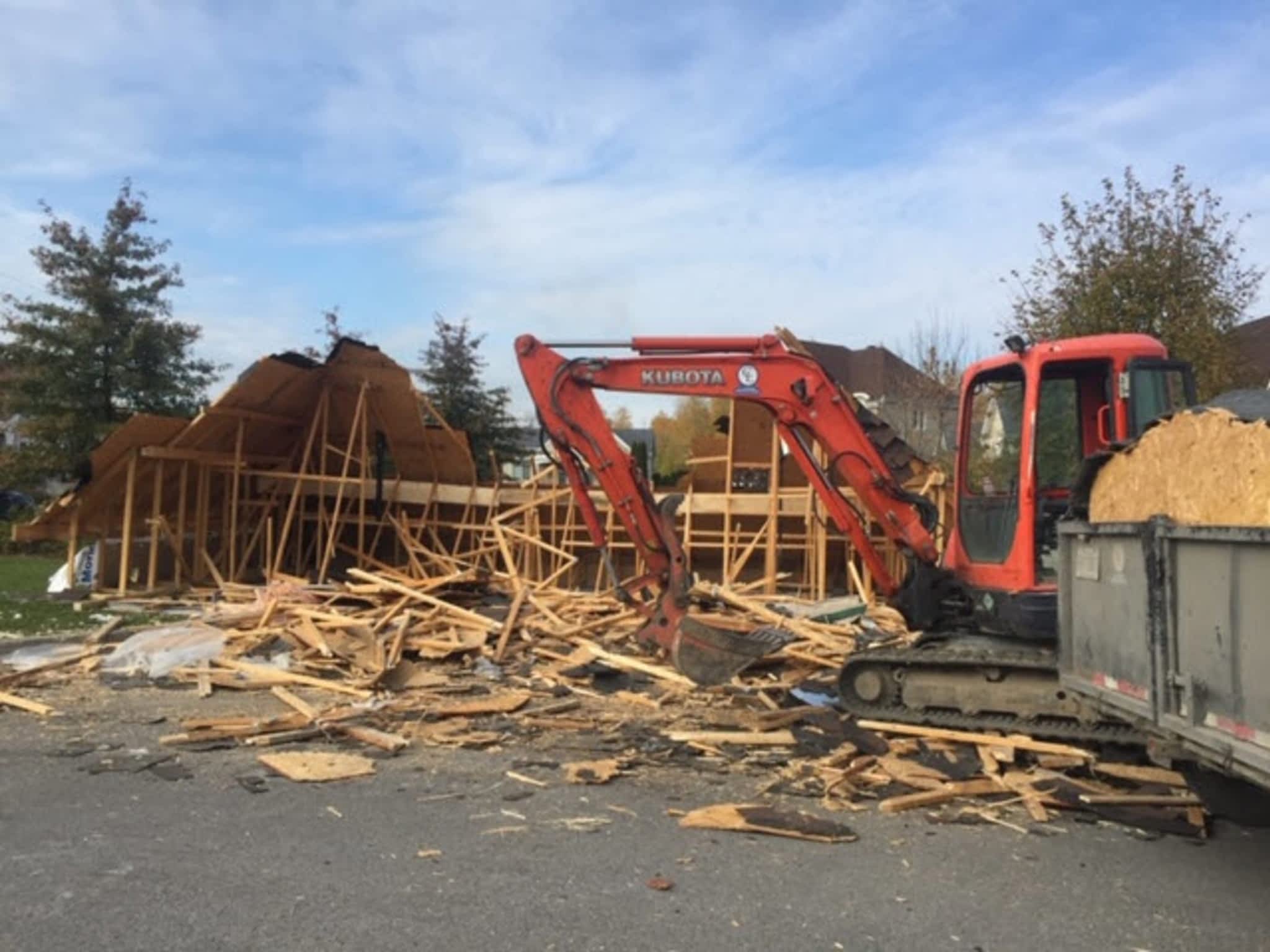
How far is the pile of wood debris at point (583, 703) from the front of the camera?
6703 mm

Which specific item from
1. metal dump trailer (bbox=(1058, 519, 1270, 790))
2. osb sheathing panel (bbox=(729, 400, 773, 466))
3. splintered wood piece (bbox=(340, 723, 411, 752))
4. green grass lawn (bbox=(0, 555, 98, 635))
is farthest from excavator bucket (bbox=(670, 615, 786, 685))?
green grass lawn (bbox=(0, 555, 98, 635))

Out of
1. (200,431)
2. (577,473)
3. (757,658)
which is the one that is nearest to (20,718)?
(577,473)

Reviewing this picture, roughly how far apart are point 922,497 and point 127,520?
13240mm

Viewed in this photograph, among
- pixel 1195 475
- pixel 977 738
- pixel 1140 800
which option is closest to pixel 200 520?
pixel 977 738

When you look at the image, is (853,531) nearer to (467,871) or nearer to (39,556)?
(467,871)

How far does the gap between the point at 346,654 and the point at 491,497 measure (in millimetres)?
8855

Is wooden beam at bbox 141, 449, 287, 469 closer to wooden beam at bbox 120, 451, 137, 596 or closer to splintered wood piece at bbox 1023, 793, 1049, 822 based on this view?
wooden beam at bbox 120, 451, 137, 596

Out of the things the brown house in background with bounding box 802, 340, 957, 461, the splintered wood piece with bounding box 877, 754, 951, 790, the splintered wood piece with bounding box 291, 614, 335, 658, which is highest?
the brown house in background with bounding box 802, 340, 957, 461

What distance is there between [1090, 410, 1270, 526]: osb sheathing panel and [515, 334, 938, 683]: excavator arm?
134 inches

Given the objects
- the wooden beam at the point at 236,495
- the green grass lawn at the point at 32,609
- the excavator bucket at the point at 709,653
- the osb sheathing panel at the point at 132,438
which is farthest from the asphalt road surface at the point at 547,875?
the wooden beam at the point at 236,495

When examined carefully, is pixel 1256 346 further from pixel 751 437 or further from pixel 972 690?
pixel 972 690

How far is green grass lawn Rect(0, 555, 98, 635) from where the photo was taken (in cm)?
1388

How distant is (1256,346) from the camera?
2448cm

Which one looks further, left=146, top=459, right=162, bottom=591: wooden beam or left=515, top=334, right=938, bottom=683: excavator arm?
left=146, top=459, right=162, bottom=591: wooden beam
